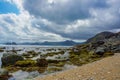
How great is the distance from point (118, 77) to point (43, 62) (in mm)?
26606

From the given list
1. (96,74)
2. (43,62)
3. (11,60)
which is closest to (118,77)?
(96,74)

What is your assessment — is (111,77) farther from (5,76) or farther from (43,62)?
(43,62)

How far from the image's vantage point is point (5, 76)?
2853 cm

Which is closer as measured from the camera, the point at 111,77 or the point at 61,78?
the point at 111,77

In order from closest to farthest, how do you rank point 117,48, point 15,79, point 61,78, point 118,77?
point 118,77 → point 61,78 → point 15,79 → point 117,48

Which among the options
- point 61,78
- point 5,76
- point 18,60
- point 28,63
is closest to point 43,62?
point 28,63

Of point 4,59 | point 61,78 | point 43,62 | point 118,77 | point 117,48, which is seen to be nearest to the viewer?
point 118,77

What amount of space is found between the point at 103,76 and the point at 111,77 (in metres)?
0.62

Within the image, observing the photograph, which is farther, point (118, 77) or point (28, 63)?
point (28, 63)

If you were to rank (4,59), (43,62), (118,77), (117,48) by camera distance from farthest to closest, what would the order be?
(117,48) < (4,59) < (43,62) < (118,77)

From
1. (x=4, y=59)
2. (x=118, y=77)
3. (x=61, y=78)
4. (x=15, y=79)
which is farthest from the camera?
(x=4, y=59)

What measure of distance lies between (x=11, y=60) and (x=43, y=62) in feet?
24.8

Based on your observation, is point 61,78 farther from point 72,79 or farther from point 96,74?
point 96,74

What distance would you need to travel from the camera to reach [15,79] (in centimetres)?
2812
